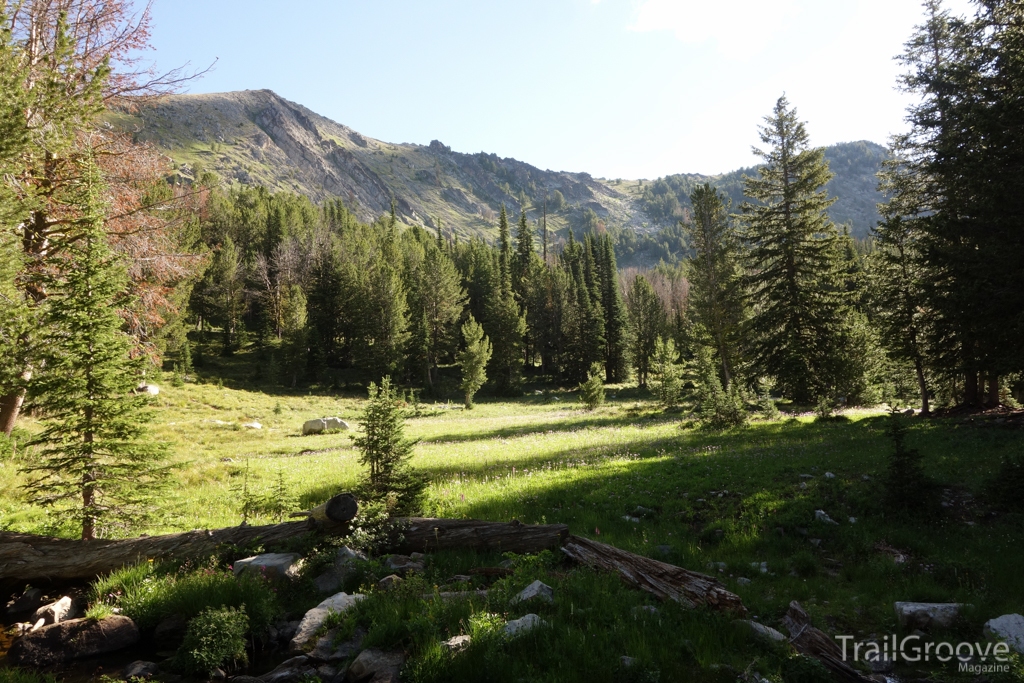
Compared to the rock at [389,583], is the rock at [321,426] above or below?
below

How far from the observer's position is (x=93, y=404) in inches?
306

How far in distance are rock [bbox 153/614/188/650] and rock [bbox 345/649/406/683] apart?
293 cm

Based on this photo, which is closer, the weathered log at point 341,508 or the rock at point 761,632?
the rock at point 761,632

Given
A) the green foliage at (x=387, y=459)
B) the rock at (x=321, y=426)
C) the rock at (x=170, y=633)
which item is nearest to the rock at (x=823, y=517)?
the green foliage at (x=387, y=459)

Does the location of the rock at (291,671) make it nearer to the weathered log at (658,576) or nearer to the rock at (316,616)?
A: the rock at (316,616)

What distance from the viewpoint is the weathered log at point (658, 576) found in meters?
5.88

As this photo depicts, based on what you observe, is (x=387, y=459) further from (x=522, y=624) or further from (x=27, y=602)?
(x=27, y=602)

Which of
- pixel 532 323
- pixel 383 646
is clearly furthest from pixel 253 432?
pixel 532 323

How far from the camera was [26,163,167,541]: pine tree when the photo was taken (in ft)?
25.3

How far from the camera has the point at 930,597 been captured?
20.7 feet

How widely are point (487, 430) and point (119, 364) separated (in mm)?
22445

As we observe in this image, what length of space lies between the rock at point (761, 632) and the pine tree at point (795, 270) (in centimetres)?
2685

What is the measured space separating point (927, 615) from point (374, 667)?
21.8 ft

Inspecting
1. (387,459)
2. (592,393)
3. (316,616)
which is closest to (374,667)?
(316,616)
